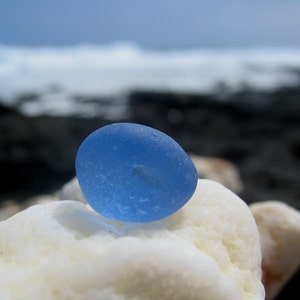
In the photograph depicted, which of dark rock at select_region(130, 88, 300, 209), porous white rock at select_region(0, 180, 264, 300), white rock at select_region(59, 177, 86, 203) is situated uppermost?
porous white rock at select_region(0, 180, 264, 300)

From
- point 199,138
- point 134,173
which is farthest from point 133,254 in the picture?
point 199,138

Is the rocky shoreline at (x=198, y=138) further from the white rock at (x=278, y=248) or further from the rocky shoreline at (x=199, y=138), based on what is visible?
the white rock at (x=278, y=248)

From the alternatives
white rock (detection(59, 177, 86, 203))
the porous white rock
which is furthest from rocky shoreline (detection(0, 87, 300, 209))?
the porous white rock

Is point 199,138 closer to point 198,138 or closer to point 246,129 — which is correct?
point 198,138

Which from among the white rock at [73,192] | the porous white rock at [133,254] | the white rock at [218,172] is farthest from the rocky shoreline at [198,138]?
the porous white rock at [133,254]

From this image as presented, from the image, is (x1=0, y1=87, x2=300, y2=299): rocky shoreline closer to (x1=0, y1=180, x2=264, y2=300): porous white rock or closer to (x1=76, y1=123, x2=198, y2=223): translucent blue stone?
(x1=0, y1=180, x2=264, y2=300): porous white rock

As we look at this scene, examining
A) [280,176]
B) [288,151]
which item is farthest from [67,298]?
[288,151]

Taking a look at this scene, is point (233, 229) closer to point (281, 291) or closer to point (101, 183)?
point (101, 183)
